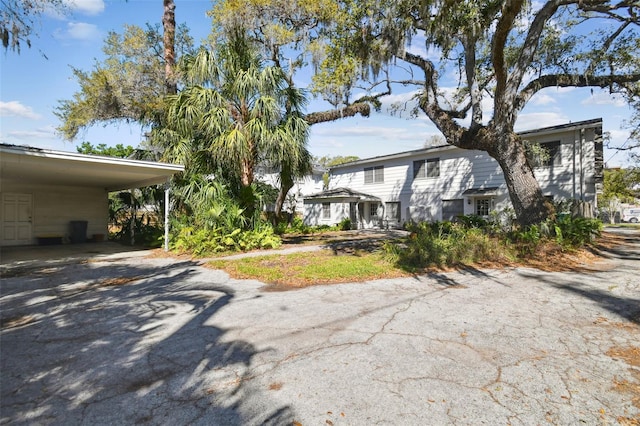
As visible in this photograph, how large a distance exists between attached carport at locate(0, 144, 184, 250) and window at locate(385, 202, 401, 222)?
15.1 metres

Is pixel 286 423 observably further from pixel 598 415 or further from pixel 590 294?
pixel 590 294

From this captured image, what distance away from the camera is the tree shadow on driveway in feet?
8.22

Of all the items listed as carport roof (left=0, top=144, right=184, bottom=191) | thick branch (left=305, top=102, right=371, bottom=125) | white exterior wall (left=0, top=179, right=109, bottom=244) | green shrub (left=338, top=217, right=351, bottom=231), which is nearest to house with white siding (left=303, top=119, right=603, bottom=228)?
green shrub (left=338, top=217, right=351, bottom=231)

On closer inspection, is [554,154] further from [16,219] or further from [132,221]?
[16,219]

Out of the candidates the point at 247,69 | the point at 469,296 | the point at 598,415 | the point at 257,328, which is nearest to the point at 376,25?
the point at 247,69

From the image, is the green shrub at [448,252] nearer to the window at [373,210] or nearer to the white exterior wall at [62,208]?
the white exterior wall at [62,208]

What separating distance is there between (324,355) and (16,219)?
15.9m

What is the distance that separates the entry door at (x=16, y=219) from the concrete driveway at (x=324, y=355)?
985cm

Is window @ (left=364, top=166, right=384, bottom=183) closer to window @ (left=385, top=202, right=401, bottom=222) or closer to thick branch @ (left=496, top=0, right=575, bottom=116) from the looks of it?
window @ (left=385, top=202, right=401, bottom=222)

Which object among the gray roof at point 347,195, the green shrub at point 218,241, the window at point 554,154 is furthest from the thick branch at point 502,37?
the gray roof at point 347,195

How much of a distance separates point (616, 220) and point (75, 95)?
43567 mm

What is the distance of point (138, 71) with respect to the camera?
1602 cm

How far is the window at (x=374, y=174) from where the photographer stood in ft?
77.7

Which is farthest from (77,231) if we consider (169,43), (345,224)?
(345,224)
